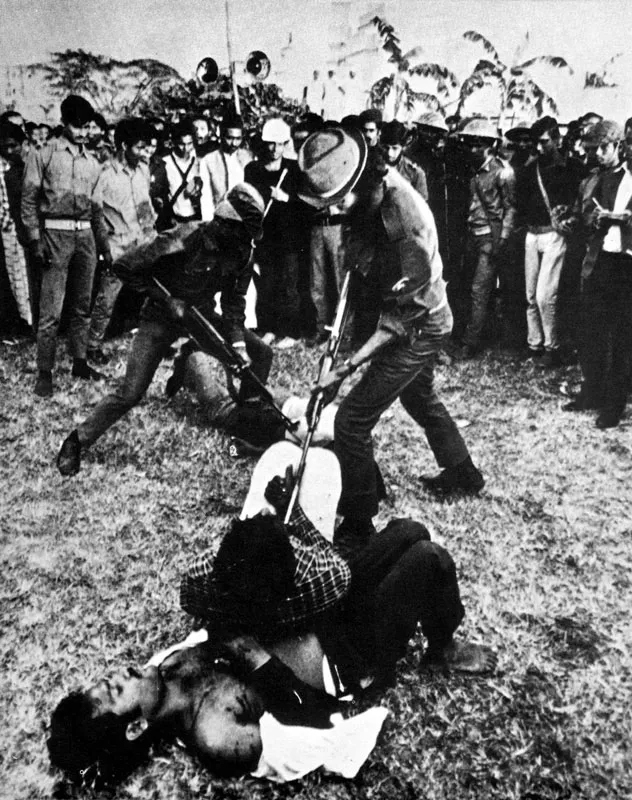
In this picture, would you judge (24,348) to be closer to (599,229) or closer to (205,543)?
(205,543)

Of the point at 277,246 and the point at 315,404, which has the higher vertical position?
the point at 277,246

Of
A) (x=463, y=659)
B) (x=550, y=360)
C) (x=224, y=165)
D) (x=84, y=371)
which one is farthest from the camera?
(x=224, y=165)

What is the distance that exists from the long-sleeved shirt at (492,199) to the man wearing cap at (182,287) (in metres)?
0.99

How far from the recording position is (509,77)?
2.40 m

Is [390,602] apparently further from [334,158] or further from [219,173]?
[219,173]

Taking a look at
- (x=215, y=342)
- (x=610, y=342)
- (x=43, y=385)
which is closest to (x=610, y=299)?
(x=610, y=342)

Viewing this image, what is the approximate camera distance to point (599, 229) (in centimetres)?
329

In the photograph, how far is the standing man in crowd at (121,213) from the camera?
2.95 metres

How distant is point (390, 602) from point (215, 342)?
1.33m

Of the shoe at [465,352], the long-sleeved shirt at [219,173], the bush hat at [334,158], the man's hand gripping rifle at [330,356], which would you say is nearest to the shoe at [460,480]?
the shoe at [465,352]

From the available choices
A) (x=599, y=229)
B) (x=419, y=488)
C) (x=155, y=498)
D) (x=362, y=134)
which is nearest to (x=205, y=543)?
(x=155, y=498)

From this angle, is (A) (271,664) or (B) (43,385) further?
(B) (43,385)

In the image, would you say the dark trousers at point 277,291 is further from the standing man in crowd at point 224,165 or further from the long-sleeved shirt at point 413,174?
the long-sleeved shirt at point 413,174

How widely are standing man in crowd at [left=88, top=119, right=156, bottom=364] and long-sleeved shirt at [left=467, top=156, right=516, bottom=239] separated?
1.50 metres
